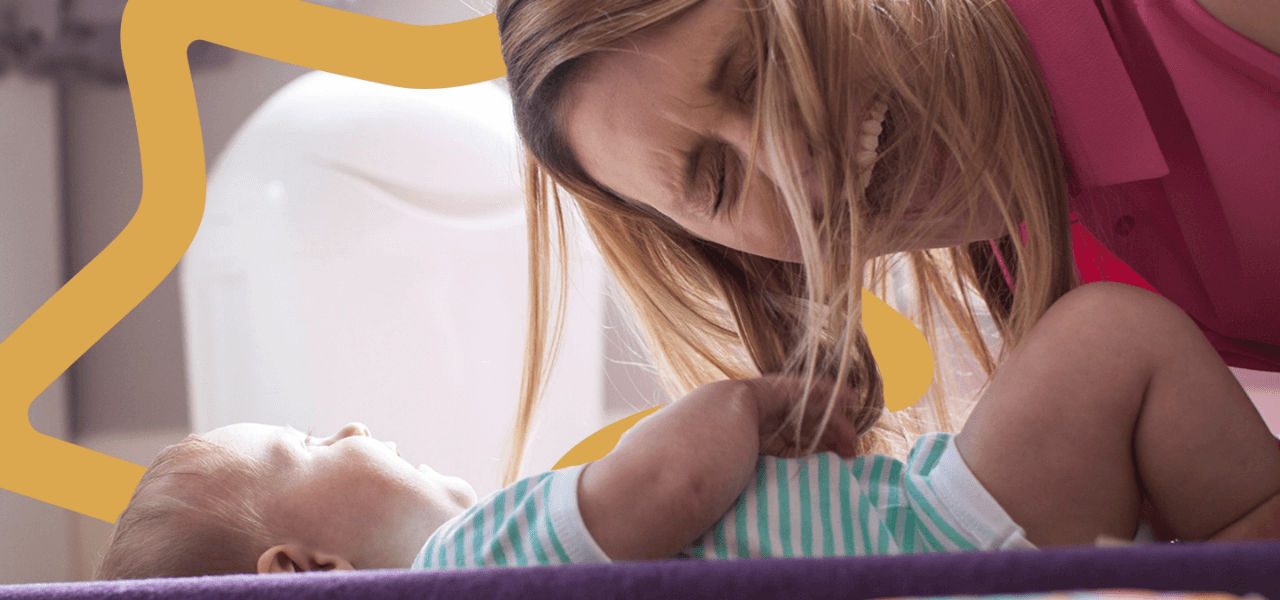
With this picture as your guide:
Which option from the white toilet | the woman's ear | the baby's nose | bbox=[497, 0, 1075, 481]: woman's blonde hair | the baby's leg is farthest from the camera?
the white toilet

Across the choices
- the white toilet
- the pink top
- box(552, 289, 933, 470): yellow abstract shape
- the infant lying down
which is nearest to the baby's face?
the infant lying down

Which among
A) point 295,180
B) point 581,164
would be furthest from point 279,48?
point 581,164

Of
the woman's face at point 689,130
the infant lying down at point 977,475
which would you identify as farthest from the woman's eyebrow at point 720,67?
the infant lying down at point 977,475

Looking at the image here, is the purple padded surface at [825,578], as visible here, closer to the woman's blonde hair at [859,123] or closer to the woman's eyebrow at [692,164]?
the woman's blonde hair at [859,123]

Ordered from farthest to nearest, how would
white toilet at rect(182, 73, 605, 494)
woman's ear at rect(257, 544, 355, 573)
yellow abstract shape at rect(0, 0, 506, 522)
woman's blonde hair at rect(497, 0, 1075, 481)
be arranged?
white toilet at rect(182, 73, 605, 494) → yellow abstract shape at rect(0, 0, 506, 522) → woman's ear at rect(257, 544, 355, 573) → woman's blonde hair at rect(497, 0, 1075, 481)

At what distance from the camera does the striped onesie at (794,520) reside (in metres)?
0.62

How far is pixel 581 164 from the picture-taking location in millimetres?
847

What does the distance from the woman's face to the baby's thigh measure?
0.16m

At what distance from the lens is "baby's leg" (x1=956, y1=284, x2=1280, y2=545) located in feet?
1.94

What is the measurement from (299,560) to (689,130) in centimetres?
47

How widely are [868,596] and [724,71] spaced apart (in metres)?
0.41

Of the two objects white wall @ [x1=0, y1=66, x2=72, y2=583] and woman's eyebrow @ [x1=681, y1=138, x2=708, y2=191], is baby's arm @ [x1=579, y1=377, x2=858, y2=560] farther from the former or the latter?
white wall @ [x1=0, y1=66, x2=72, y2=583]

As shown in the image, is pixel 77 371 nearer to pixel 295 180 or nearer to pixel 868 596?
pixel 295 180

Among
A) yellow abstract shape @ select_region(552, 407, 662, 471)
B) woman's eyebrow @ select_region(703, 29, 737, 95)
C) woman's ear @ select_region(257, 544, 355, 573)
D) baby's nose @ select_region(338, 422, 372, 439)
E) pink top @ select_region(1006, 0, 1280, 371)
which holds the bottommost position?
yellow abstract shape @ select_region(552, 407, 662, 471)
